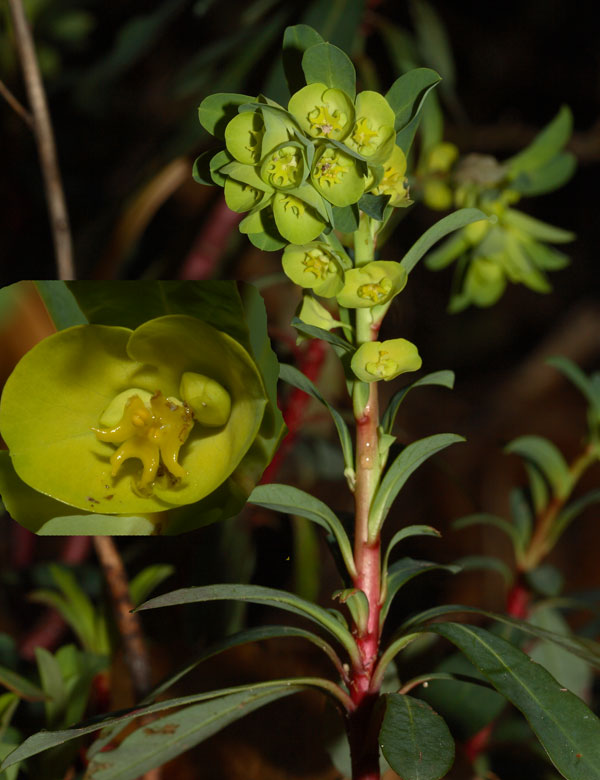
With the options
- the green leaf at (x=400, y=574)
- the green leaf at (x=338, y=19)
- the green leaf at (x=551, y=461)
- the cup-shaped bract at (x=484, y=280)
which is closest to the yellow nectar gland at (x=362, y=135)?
the green leaf at (x=400, y=574)

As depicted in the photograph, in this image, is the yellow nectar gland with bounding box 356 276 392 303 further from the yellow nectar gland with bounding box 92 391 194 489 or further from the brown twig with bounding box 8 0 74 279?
the brown twig with bounding box 8 0 74 279


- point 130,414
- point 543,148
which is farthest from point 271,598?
point 543,148

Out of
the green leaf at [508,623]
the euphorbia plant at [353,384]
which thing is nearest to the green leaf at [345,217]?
the euphorbia plant at [353,384]

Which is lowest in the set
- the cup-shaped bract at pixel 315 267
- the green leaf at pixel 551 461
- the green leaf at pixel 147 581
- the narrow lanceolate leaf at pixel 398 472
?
the green leaf at pixel 147 581

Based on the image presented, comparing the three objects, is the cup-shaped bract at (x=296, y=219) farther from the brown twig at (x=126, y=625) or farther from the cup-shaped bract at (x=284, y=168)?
the brown twig at (x=126, y=625)

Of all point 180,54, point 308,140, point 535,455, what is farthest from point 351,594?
point 180,54

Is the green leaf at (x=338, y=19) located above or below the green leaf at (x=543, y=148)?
above

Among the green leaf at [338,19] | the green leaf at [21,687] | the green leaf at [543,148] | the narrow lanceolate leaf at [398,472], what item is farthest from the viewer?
the green leaf at [338,19]

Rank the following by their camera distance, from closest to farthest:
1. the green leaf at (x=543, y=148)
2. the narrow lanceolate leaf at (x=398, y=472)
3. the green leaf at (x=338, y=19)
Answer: the narrow lanceolate leaf at (x=398, y=472), the green leaf at (x=543, y=148), the green leaf at (x=338, y=19)

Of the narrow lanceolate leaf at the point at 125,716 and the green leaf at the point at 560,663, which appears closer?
the narrow lanceolate leaf at the point at 125,716

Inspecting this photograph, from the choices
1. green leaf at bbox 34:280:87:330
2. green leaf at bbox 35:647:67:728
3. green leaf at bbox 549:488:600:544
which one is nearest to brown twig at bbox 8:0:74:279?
green leaf at bbox 34:280:87:330

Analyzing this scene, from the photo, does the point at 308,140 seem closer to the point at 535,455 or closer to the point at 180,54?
the point at 535,455
